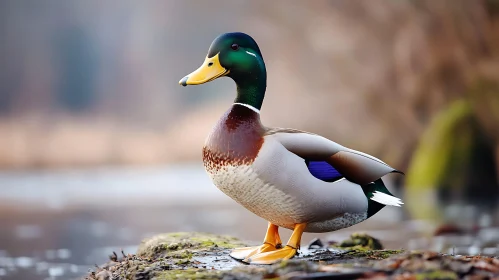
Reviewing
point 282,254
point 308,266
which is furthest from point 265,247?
Answer: point 308,266

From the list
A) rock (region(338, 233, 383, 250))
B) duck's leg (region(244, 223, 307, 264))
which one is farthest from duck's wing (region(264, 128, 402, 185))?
rock (region(338, 233, 383, 250))

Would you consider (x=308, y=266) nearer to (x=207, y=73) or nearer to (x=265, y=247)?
(x=265, y=247)

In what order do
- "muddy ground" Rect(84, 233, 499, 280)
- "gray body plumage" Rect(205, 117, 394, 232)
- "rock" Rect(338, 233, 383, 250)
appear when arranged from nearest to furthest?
"muddy ground" Rect(84, 233, 499, 280), "gray body plumage" Rect(205, 117, 394, 232), "rock" Rect(338, 233, 383, 250)

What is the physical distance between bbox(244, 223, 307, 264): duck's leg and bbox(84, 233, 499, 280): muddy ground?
60mm

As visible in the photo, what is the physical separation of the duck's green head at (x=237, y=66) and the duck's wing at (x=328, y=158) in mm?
222

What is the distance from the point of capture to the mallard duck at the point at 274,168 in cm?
304

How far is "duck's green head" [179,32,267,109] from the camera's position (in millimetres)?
3205

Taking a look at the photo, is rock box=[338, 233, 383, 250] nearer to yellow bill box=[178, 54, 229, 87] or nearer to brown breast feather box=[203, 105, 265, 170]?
brown breast feather box=[203, 105, 265, 170]

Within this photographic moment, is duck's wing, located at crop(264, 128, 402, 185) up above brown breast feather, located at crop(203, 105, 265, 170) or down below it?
below

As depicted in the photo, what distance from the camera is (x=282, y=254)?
10.1 ft

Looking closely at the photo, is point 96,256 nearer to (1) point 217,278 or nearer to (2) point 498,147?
(1) point 217,278

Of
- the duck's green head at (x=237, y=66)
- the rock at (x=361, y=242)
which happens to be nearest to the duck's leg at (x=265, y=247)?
the duck's green head at (x=237, y=66)

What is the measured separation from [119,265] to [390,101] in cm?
1316

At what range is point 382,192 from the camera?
333 cm
